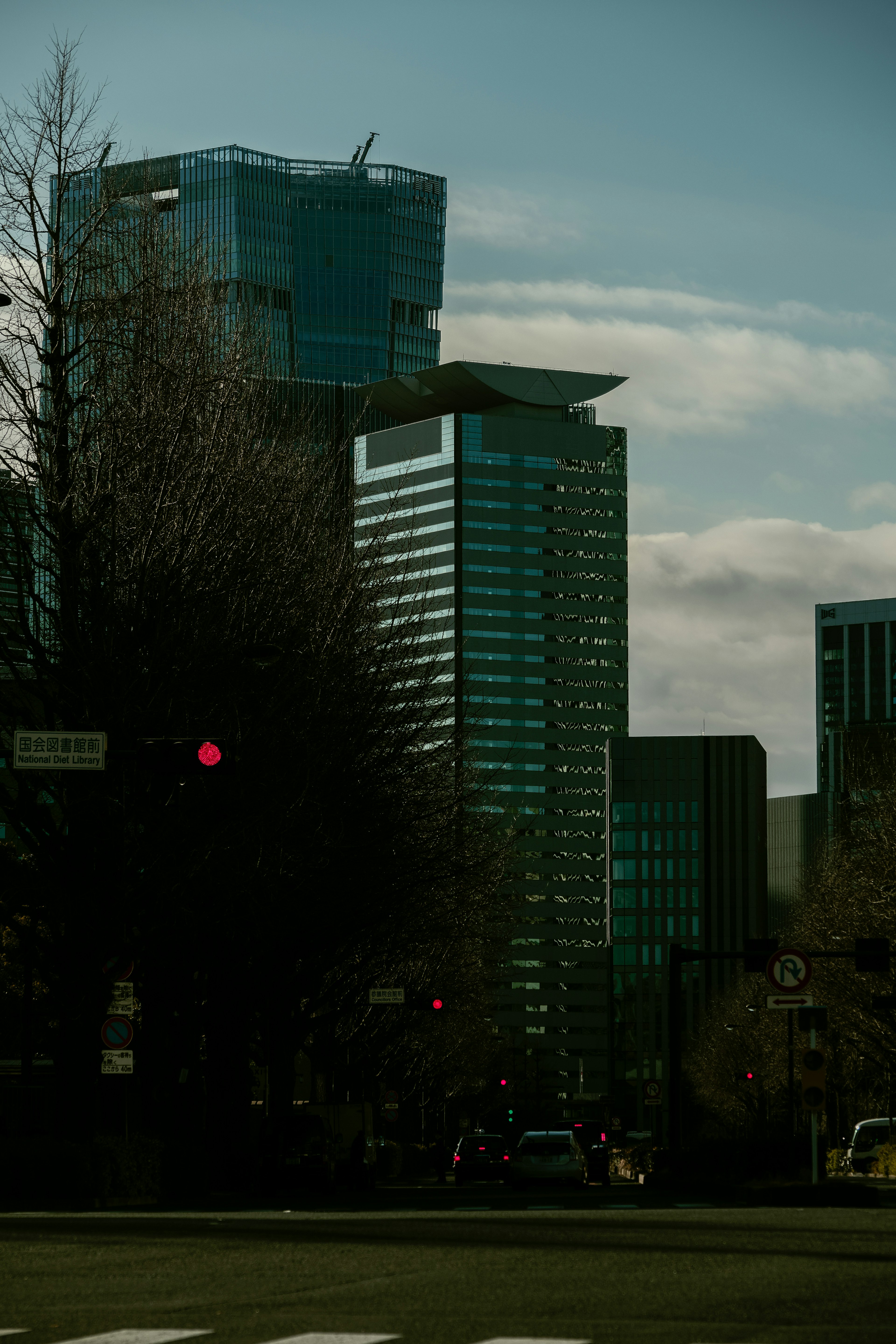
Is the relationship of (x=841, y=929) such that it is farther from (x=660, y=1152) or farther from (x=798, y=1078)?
(x=798, y=1078)

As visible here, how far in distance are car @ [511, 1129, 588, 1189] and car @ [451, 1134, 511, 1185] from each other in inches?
500

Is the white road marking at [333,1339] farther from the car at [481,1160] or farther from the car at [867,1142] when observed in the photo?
the car at [867,1142]

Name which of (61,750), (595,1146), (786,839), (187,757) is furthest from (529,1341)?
(786,839)

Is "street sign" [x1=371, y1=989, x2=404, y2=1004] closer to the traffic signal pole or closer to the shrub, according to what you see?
the traffic signal pole

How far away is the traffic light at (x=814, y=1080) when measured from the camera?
76.8 ft

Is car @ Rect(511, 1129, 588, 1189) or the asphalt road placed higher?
the asphalt road

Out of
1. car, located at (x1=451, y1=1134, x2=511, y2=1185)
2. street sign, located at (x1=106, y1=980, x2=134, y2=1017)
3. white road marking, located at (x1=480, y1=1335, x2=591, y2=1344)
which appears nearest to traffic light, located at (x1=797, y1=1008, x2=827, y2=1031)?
street sign, located at (x1=106, y1=980, x2=134, y2=1017)

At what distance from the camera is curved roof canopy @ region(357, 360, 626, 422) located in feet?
629

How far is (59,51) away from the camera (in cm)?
2831

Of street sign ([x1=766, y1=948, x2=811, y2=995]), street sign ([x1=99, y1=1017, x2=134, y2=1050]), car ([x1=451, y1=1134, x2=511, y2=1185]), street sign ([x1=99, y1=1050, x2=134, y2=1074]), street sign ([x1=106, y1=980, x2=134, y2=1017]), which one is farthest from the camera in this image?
car ([x1=451, y1=1134, x2=511, y2=1185])

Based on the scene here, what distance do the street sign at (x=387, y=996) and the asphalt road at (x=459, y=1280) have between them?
18.9 meters

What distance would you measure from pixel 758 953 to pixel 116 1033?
14488mm

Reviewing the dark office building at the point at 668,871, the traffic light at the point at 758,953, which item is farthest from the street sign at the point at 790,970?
the dark office building at the point at 668,871

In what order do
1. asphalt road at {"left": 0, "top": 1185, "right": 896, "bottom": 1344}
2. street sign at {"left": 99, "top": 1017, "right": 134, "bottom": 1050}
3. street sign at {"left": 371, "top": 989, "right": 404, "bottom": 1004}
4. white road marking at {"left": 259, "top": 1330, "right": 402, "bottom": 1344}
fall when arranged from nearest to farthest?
white road marking at {"left": 259, "top": 1330, "right": 402, "bottom": 1344} → asphalt road at {"left": 0, "top": 1185, "right": 896, "bottom": 1344} → street sign at {"left": 99, "top": 1017, "right": 134, "bottom": 1050} → street sign at {"left": 371, "top": 989, "right": 404, "bottom": 1004}
